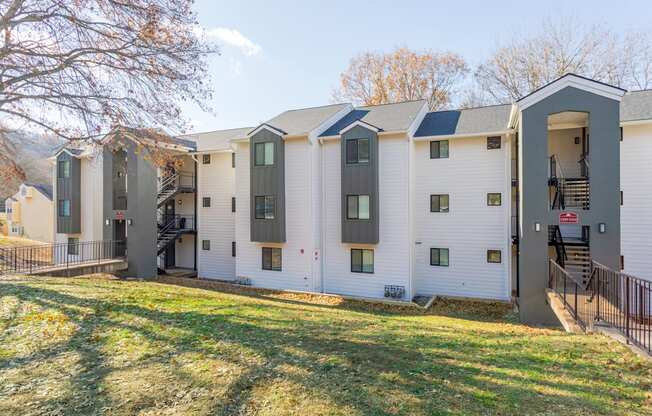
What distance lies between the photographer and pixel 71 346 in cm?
599

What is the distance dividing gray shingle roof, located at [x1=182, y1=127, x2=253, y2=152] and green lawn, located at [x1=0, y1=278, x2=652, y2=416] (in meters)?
13.5

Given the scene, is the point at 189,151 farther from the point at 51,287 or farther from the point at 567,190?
the point at 567,190

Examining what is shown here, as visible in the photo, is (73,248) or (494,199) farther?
(73,248)

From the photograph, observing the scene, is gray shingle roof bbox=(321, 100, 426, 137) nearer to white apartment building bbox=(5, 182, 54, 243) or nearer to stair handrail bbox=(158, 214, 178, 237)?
stair handrail bbox=(158, 214, 178, 237)

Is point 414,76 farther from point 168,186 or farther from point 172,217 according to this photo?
point 172,217

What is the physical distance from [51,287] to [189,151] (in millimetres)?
11500

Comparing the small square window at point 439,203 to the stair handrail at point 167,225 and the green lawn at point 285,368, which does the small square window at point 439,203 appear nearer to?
the green lawn at point 285,368

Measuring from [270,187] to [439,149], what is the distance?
318 inches

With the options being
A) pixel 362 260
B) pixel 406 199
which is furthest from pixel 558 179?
pixel 362 260

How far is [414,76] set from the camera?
95.8 ft

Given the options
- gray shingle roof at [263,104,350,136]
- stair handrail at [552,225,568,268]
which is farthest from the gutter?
gray shingle roof at [263,104,350,136]

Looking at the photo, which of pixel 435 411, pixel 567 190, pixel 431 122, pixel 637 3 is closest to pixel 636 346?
pixel 435 411

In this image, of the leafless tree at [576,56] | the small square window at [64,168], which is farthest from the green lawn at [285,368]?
the leafless tree at [576,56]

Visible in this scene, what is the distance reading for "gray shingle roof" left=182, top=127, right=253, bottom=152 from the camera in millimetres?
20516
